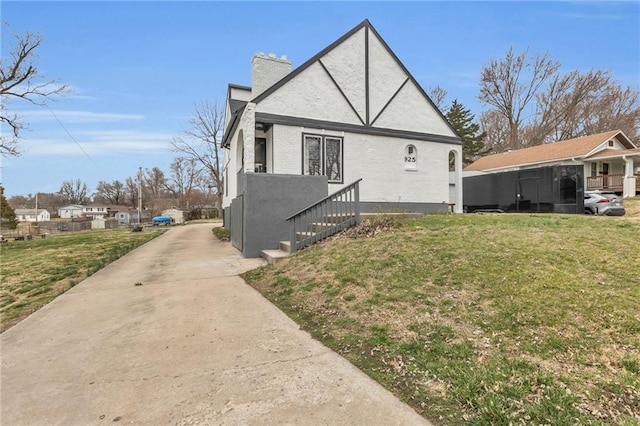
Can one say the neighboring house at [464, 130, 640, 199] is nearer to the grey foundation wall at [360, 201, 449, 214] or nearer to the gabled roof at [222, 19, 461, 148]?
the grey foundation wall at [360, 201, 449, 214]

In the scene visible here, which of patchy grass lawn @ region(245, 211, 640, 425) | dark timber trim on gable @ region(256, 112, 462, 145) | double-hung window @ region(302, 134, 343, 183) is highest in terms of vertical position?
dark timber trim on gable @ region(256, 112, 462, 145)

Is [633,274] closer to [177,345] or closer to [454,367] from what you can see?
[454,367]

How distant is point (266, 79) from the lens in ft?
40.0

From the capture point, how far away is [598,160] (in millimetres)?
22266

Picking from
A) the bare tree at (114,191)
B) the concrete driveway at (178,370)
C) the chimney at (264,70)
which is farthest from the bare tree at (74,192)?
the concrete driveway at (178,370)

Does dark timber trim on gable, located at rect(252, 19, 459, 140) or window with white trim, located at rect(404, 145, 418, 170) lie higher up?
dark timber trim on gable, located at rect(252, 19, 459, 140)

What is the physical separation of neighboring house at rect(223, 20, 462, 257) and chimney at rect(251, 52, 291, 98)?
4cm

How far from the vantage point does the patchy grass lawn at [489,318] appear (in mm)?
2153

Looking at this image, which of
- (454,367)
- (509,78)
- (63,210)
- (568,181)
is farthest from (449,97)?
(63,210)

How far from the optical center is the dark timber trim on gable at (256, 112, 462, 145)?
980cm

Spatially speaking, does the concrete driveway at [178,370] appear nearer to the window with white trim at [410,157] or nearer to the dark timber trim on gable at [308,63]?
the dark timber trim on gable at [308,63]

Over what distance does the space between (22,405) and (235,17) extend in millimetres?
12147

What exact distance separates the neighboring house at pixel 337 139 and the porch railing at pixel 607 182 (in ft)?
53.5

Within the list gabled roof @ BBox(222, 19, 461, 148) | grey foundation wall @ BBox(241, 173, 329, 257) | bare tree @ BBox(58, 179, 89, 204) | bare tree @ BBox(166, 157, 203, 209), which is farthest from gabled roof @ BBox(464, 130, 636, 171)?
bare tree @ BBox(58, 179, 89, 204)
